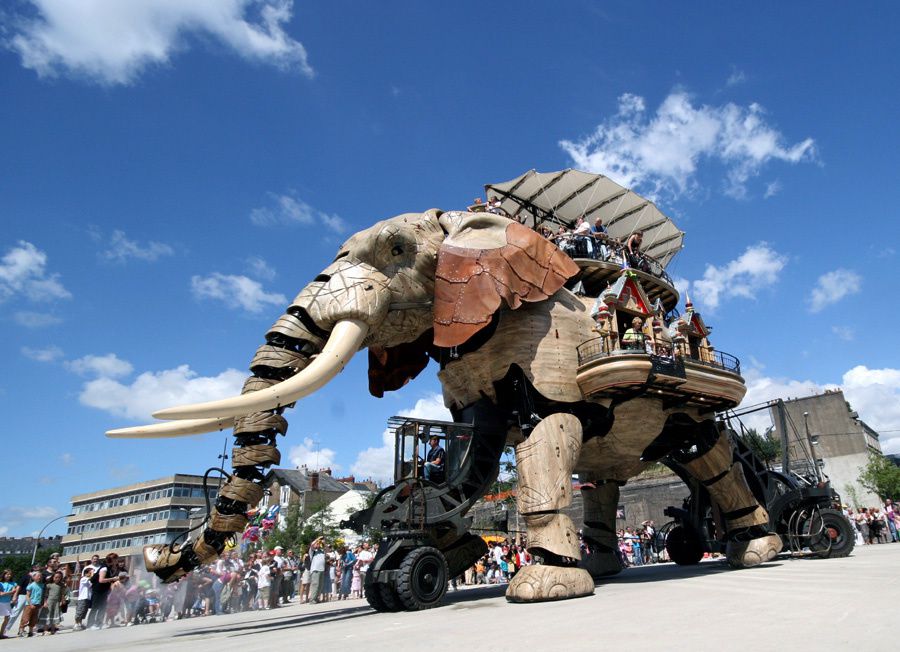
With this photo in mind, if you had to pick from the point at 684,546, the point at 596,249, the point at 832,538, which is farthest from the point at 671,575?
the point at 596,249

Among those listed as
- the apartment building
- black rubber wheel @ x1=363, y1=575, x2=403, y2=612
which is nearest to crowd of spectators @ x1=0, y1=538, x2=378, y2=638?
black rubber wheel @ x1=363, y1=575, x2=403, y2=612

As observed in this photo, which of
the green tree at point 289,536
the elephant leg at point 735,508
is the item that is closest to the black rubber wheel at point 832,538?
the elephant leg at point 735,508

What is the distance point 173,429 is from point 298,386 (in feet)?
5.05

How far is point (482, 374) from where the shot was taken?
925 cm

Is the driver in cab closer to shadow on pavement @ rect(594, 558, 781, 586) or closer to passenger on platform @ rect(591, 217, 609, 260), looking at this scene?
shadow on pavement @ rect(594, 558, 781, 586)

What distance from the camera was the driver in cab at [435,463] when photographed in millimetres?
9531

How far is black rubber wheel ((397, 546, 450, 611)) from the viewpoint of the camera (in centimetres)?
737

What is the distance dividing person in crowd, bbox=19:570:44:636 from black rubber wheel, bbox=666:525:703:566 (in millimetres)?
12721

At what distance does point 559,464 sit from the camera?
26.6 feet

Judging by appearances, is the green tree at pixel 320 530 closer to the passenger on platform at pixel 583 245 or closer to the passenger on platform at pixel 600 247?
the passenger on platform at pixel 600 247

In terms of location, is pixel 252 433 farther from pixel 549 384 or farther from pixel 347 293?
pixel 549 384

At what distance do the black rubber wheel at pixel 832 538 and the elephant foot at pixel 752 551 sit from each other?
4.56ft

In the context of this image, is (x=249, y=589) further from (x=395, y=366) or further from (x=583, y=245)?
(x=583, y=245)

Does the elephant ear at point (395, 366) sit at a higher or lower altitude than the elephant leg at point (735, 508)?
higher
